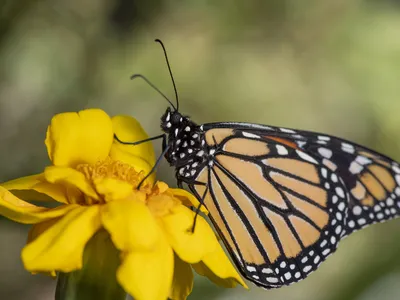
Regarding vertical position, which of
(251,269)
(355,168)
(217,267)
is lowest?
(251,269)

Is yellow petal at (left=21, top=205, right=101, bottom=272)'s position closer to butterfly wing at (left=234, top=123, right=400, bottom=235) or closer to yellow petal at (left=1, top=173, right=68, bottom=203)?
yellow petal at (left=1, top=173, right=68, bottom=203)

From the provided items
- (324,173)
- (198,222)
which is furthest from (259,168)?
(198,222)

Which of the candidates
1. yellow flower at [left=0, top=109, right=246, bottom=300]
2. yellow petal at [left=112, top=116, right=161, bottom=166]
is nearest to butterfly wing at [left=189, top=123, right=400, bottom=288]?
yellow petal at [left=112, top=116, right=161, bottom=166]

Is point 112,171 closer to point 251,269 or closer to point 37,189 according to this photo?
point 37,189

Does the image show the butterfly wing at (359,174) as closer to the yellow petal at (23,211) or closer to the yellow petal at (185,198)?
the yellow petal at (185,198)

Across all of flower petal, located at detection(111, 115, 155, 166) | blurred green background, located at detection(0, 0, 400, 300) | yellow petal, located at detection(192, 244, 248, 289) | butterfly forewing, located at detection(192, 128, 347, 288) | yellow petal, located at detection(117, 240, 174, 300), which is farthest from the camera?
blurred green background, located at detection(0, 0, 400, 300)

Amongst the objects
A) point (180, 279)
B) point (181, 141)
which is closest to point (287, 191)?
point (181, 141)
